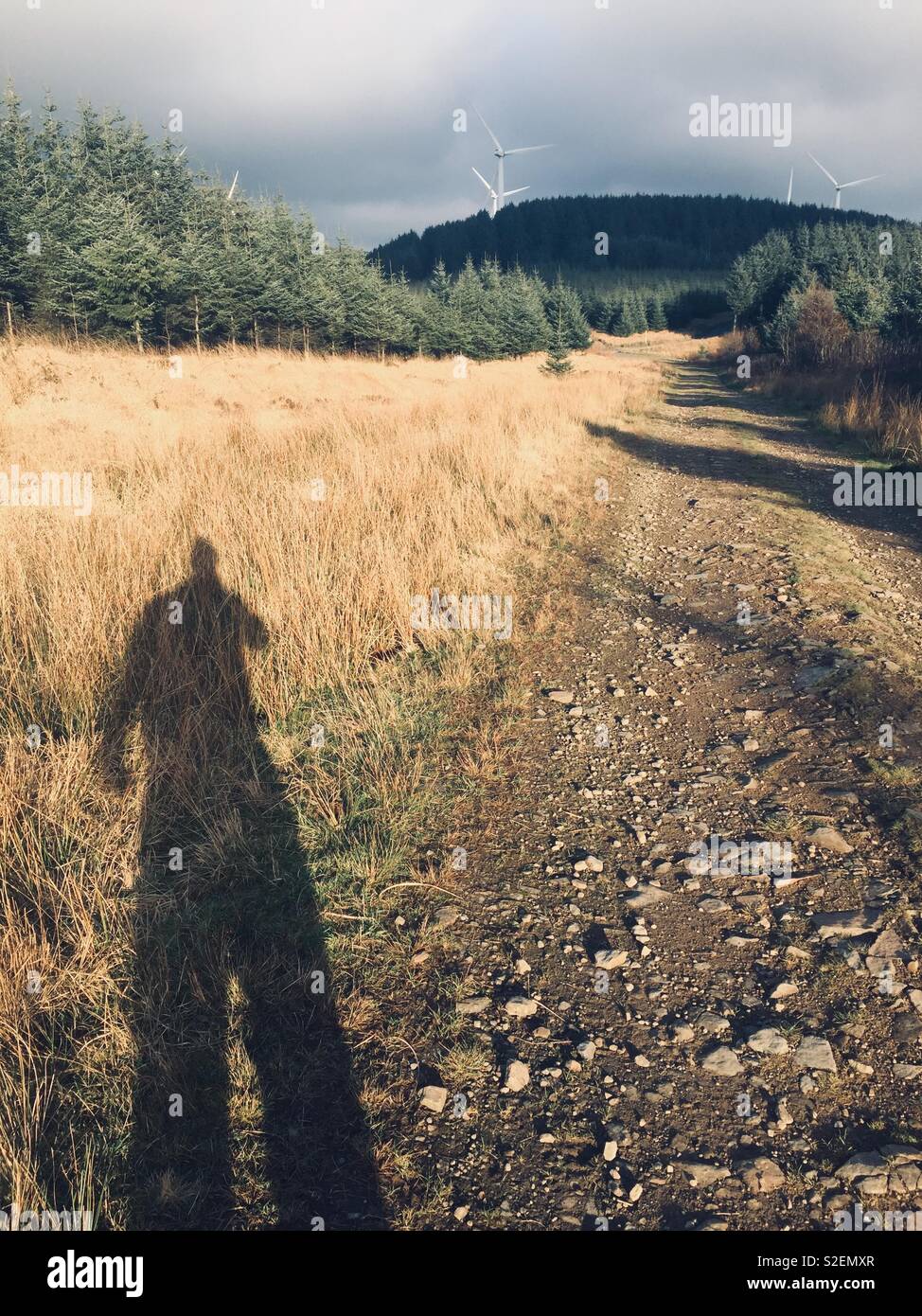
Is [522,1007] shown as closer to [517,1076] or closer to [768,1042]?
[517,1076]

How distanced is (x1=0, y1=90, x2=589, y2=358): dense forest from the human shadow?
26.2m

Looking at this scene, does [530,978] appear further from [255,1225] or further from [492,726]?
[492,726]

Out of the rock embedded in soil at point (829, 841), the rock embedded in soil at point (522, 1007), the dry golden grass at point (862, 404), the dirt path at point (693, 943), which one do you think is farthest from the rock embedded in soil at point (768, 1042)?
the dry golden grass at point (862, 404)

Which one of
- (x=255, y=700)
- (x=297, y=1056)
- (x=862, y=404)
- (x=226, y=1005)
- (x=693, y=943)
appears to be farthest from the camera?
(x=862, y=404)

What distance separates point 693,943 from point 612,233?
16629 centimetres

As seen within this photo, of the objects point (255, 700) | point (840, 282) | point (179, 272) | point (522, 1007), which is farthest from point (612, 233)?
point (522, 1007)

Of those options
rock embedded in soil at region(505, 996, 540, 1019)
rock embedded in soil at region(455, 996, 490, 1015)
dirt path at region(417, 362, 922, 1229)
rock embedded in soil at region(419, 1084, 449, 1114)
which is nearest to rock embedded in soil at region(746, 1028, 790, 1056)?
dirt path at region(417, 362, 922, 1229)

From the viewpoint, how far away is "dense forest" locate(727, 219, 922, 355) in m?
21.0

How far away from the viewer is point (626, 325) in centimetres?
8444

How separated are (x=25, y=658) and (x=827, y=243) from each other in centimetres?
7855

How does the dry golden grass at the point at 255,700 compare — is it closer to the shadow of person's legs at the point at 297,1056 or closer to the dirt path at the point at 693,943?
the shadow of person's legs at the point at 297,1056

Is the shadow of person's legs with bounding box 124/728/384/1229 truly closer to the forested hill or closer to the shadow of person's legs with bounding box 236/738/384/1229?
the shadow of person's legs with bounding box 236/738/384/1229

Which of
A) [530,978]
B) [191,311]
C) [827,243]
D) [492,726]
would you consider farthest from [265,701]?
[827,243]

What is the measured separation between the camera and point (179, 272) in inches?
1065
